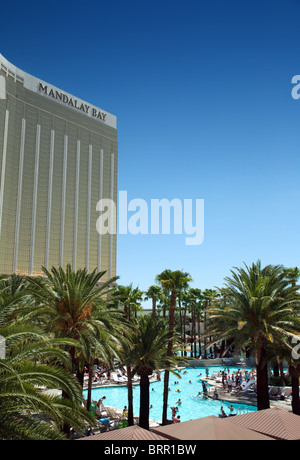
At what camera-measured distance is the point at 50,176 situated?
7419cm

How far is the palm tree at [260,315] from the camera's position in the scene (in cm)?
2077

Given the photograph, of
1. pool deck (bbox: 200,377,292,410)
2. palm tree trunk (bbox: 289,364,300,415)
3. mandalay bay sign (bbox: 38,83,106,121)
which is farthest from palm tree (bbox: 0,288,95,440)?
mandalay bay sign (bbox: 38,83,106,121)

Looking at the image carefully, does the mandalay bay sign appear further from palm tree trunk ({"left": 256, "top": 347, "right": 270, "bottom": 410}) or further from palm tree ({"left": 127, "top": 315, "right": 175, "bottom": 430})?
palm tree trunk ({"left": 256, "top": 347, "right": 270, "bottom": 410})

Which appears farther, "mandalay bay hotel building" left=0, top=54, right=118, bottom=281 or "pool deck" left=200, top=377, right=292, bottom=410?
"mandalay bay hotel building" left=0, top=54, right=118, bottom=281

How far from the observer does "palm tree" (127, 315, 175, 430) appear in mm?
21919

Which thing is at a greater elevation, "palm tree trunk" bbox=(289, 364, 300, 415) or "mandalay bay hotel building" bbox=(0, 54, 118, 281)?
"mandalay bay hotel building" bbox=(0, 54, 118, 281)

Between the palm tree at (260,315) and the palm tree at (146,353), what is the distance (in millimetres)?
3082

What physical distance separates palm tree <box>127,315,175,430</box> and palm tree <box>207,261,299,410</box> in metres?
3.08

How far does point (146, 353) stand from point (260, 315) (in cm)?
685

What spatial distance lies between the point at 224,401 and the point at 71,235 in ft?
167

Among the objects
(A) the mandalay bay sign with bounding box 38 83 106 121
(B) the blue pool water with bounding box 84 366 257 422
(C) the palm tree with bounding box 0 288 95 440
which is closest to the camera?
(C) the palm tree with bounding box 0 288 95 440

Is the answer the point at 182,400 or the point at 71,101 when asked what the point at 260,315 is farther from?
the point at 71,101

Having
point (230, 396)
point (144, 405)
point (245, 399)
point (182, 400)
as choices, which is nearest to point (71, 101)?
point (182, 400)

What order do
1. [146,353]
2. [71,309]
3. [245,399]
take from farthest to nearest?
[245,399] < [146,353] < [71,309]
